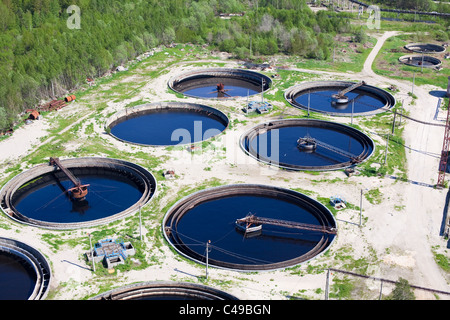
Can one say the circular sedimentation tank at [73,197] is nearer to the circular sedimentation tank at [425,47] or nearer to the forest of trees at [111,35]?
the forest of trees at [111,35]

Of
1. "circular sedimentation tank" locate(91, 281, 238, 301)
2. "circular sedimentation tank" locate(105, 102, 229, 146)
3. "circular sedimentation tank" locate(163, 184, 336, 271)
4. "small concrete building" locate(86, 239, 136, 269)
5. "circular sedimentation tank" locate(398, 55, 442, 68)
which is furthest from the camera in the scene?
"circular sedimentation tank" locate(398, 55, 442, 68)

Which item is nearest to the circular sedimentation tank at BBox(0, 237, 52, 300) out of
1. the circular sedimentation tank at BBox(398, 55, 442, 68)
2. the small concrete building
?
the small concrete building

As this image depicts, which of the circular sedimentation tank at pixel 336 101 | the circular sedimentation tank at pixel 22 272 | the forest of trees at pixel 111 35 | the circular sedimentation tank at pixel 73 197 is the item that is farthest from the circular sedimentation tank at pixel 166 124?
the circular sedimentation tank at pixel 22 272

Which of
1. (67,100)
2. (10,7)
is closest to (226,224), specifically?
(67,100)

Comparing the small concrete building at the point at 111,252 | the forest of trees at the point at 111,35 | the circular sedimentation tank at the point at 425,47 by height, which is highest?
the forest of trees at the point at 111,35

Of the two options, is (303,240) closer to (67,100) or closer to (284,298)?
(284,298)

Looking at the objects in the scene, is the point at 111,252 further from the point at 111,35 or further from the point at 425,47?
the point at 425,47

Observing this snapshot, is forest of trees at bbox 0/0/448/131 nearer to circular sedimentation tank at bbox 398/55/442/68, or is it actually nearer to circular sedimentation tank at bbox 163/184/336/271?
circular sedimentation tank at bbox 398/55/442/68
